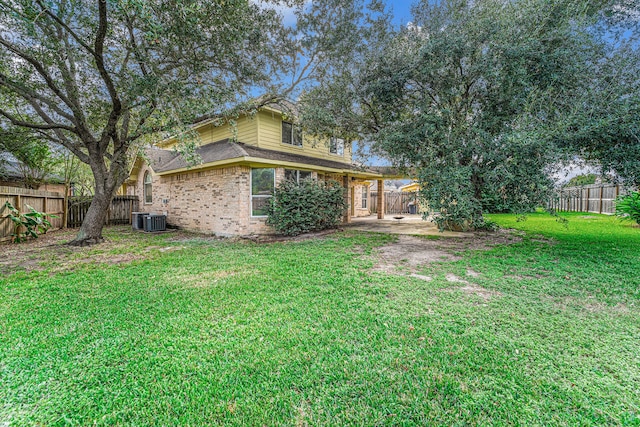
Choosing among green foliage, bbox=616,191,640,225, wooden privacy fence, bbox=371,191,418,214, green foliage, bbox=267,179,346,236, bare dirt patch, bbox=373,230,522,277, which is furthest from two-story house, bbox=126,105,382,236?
green foliage, bbox=616,191,640,225

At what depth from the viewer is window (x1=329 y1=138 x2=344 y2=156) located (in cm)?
1362

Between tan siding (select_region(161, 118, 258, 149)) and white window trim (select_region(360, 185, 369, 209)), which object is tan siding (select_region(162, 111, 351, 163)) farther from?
white window trim (select_region(360, 185, 369, 209))

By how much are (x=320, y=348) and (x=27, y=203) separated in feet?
40.7

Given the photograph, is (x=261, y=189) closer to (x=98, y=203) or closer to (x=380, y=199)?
(x=98, y=203)

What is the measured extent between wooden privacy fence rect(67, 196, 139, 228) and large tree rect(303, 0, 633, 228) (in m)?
14.6

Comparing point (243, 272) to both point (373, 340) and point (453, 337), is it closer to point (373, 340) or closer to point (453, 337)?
point (373, 340)

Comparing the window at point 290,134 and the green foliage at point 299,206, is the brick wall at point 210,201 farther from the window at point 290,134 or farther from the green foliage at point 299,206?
the window at point 290,134

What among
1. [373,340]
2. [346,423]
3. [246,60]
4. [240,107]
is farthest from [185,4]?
[346,423]

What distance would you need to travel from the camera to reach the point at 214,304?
3.94m

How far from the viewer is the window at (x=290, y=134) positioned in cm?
1239

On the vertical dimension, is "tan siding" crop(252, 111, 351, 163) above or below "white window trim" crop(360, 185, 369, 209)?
above

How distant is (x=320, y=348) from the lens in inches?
→ 110

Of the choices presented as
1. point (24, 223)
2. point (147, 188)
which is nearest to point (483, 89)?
point (24, 223)

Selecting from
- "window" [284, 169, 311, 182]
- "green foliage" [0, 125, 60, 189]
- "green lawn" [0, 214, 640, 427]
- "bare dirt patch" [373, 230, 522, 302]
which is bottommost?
"green lawn" [0, 214, 640, 427]
